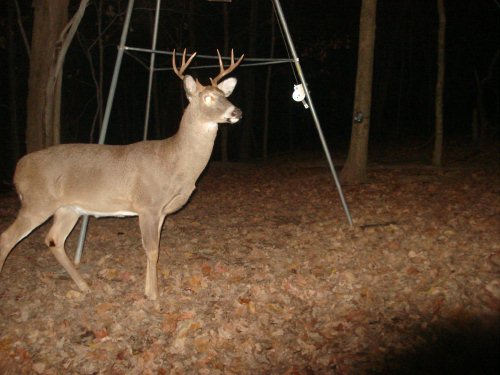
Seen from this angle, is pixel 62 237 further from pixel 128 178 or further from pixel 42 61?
pixel 42 61

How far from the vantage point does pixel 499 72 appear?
1161 inches

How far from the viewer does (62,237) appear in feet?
18.7

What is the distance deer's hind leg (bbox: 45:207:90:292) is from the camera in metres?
5.52

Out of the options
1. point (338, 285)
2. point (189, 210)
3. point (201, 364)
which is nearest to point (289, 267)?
point (338, 285)

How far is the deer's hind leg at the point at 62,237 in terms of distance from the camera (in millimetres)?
5516

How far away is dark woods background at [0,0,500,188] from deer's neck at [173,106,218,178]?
Result: 6.30 m

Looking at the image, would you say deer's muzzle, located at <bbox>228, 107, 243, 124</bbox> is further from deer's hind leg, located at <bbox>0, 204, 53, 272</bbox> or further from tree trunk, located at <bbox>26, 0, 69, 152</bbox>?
tree trunk, located at <bbox>26, 0, 69, 152</bbox>

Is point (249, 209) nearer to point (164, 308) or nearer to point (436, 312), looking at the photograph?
point (164, 308)

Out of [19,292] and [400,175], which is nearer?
[19,292]

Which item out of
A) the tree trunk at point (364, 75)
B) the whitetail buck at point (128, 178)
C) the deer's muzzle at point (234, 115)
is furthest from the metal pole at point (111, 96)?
the tree trunk at point (364, 75)

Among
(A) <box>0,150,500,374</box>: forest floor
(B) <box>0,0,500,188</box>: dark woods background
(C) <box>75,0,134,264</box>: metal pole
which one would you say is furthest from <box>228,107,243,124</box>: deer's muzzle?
→ (B) <box>0,0,500,188</box>: dark woods background

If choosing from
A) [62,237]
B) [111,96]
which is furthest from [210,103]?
[62,237]

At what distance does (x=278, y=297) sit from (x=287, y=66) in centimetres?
2358

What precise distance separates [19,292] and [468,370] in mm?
5184
